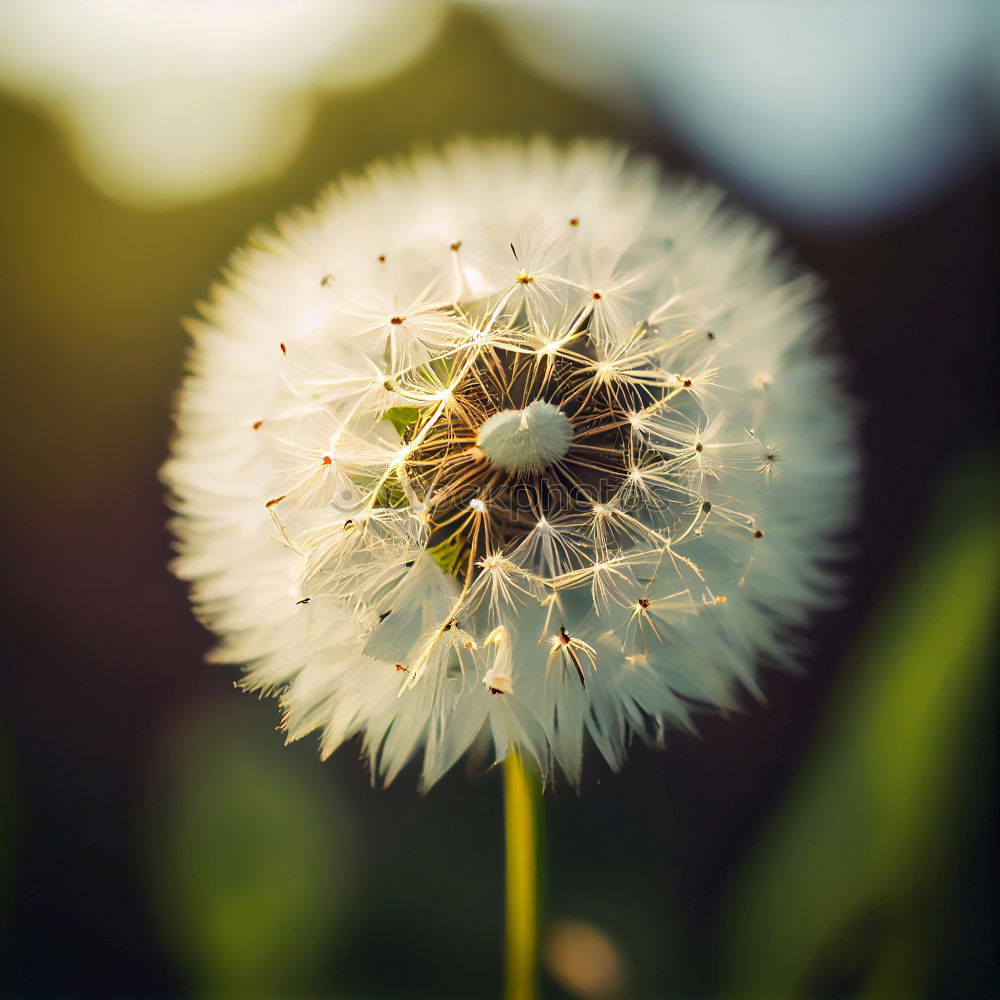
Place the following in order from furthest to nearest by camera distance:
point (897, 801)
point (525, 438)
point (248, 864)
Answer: point (248, 864), point (897, 801), point (525, 438)

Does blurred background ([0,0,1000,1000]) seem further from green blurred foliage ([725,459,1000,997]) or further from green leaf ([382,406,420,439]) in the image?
green leaf ([382,406,420,439])

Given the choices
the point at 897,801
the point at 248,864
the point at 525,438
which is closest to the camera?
the point at 525,438

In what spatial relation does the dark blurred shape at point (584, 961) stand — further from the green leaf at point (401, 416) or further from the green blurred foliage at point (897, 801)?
the green leaf at point (401, 416)

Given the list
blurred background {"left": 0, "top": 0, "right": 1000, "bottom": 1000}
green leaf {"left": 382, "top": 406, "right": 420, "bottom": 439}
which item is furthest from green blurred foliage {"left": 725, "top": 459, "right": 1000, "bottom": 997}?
green leaf {"left": 382, "top": 406, "right": 420, "bottom": 439}

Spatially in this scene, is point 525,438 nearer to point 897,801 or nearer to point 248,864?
point 897,801

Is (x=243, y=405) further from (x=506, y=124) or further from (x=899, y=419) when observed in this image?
(x=899, y=419)

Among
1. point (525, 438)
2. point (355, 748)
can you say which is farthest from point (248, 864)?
point (525, 438)

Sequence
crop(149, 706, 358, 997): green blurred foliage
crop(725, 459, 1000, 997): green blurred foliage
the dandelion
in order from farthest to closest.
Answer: crop(149, 706, 358, 997): green blurred foliage < crop(725, 459, 1000, 997): green blurred foliage < the dandelion
